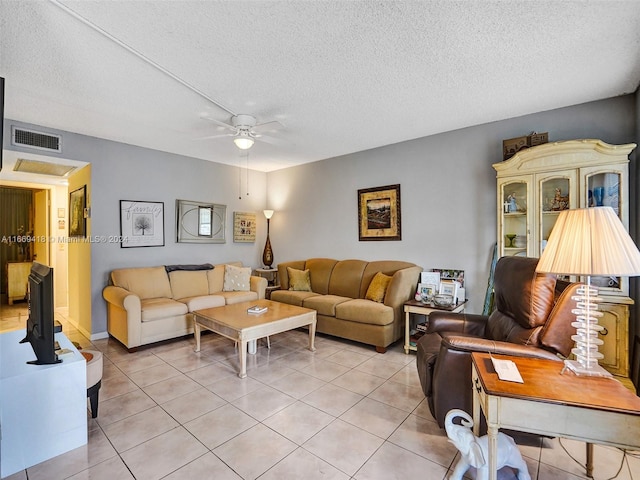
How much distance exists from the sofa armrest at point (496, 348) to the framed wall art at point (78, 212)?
4.73 meters

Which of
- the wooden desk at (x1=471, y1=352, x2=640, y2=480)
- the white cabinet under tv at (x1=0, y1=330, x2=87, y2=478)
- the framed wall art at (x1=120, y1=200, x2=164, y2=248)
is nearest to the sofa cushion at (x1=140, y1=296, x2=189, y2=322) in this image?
the framed wall art at (x1=120, y1=200, x2=164, y2=248)

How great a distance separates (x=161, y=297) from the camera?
424 centimetres

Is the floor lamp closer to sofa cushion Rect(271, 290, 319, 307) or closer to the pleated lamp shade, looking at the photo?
the pleated lamp shade

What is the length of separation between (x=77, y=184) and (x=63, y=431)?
3.92m

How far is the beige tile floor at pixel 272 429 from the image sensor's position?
5.67 feet

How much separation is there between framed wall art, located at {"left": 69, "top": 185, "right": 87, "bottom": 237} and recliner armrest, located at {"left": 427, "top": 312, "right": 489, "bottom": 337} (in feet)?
→ 15.1

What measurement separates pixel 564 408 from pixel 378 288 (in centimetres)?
273

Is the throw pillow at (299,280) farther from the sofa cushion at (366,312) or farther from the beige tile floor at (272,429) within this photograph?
the beige tile floor at (272,429)

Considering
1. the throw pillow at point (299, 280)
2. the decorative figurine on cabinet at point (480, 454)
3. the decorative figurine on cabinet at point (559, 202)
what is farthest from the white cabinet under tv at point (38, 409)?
the decorative figurine on cabinet at point (559, 202)

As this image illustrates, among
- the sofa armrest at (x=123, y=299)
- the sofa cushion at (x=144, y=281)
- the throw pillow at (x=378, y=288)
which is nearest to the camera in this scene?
the sofa armrest at (x=123, y=299)

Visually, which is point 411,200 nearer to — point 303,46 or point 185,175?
point 303,46

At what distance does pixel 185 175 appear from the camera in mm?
4934

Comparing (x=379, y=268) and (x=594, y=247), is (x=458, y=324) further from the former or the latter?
(x=379, y=268)

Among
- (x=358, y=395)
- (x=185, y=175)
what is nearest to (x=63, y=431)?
(x=358, y=395)
